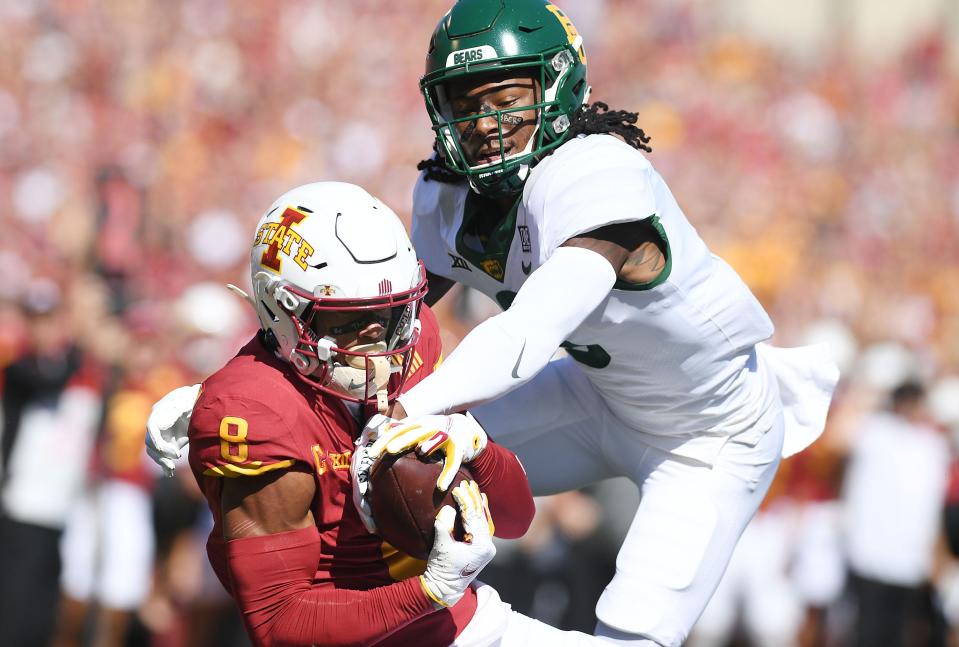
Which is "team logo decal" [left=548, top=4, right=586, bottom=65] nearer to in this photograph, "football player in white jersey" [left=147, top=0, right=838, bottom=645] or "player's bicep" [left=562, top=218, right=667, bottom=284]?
"football player in white jersey" [left=147, top=0, right=838, bottom=645]

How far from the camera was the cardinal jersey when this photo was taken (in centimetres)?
282

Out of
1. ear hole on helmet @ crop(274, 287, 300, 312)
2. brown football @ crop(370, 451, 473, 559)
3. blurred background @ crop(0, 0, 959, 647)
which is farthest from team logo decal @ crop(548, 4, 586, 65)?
blurred background @ crop(0, 0, 959, 647)

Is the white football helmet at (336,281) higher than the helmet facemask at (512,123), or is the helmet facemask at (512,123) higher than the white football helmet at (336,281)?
the helmet facemask at (512,123)

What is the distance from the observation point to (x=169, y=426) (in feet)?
10.7

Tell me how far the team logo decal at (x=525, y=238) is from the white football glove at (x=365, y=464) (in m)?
0.74

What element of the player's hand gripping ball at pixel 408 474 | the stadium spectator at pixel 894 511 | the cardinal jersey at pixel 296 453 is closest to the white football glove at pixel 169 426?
the cardinal jersey at pixel 296 453

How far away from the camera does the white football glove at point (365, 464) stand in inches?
111

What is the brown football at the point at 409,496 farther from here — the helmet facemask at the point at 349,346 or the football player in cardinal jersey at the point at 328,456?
the helmet facemask at the point at 349,346

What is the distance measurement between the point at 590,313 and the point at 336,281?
0.62 metres

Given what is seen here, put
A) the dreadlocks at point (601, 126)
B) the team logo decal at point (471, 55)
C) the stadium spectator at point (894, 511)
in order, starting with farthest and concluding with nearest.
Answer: the stadium spectator at point (894, 511)
the dreadlocks at point (601, 126)
the team logo decal at point (471, 55)

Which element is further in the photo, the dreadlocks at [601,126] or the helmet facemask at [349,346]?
the dreadlocks at [601,126]

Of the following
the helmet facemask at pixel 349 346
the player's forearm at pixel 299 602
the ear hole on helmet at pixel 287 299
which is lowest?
the player's forearm at pixel 299 602

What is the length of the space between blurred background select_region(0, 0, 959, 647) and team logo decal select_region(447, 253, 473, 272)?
3.64 metres

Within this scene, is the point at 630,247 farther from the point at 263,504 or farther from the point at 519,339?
the point at 263,504
